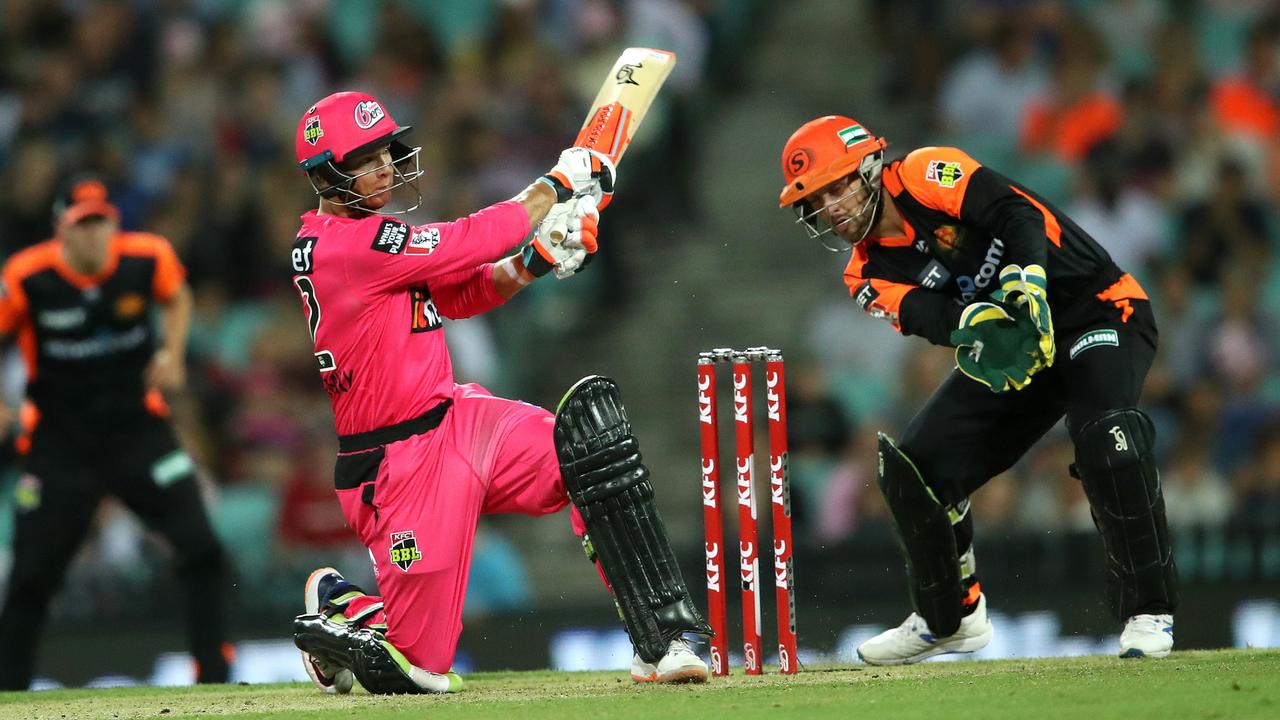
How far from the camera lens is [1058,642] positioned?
7.69 m

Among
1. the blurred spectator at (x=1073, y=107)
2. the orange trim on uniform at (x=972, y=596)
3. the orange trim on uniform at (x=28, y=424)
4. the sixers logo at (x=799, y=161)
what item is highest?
the blurred spectator at (x=1073, y=107)

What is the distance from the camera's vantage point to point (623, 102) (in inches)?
237

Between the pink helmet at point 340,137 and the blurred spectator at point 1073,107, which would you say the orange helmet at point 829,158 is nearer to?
the pink helmet at point 340,137

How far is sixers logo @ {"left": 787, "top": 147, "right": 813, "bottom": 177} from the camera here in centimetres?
570

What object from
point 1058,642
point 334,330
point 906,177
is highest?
point 906,177

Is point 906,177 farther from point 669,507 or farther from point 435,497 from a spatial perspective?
point 669,507

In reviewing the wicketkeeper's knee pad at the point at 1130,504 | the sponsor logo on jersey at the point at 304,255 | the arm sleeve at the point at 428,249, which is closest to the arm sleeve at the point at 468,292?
the arm sleeve at the point at 428,249

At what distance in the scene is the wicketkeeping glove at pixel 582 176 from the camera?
5586 millimetres

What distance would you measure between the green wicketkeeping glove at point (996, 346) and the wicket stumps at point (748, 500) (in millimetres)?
604

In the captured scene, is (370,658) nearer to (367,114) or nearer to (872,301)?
(367,114)

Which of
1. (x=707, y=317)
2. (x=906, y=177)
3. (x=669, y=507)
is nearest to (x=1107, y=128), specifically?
(x=707, y=317)

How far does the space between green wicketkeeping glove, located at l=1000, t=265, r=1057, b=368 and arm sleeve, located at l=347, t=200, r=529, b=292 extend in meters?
1.52

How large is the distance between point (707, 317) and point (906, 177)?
4951mm

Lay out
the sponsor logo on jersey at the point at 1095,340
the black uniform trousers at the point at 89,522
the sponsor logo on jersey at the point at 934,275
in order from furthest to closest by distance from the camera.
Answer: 1. the black uniform trousers at the point at 89,522
2. the sponsor logo on jersey at the point at 934,275
3. the sponsor logo on jersey at the point at 1095,340
